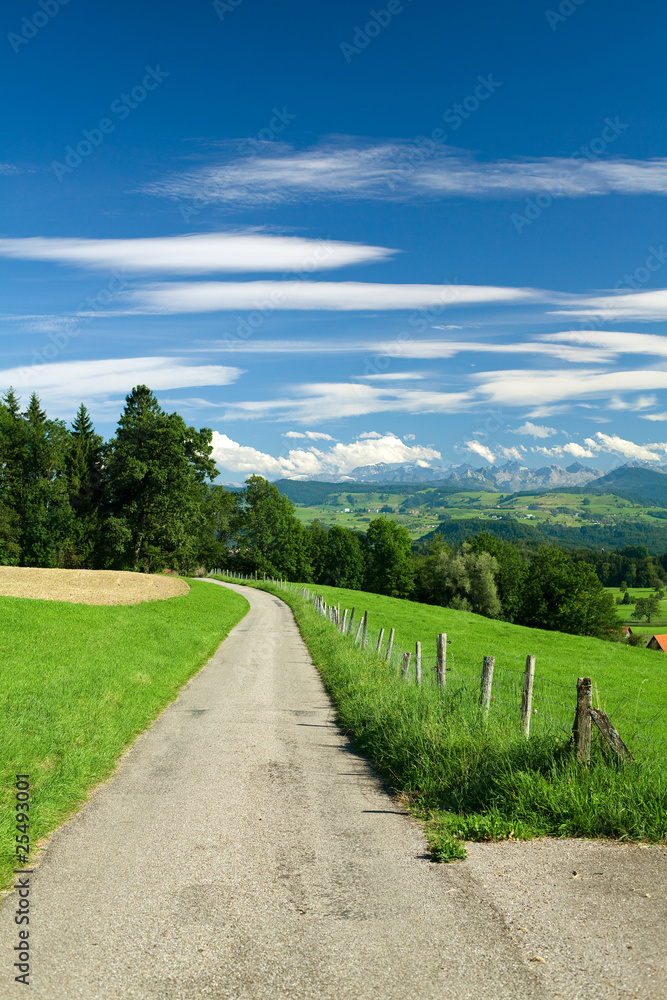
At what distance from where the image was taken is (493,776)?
8.41 metres

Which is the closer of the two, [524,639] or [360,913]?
[360,913]

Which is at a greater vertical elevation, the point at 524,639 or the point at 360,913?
the point at 360,913

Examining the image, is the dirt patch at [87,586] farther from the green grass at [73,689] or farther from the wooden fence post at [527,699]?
the wooden fence post at [527,699]

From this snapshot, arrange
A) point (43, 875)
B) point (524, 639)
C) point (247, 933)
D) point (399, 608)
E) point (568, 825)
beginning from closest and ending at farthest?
point (247, 933)
point (43, 875)
point (568, 825)
point (524, 639)
point (399, 608)

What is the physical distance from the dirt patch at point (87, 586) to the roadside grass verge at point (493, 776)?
91.1 feet

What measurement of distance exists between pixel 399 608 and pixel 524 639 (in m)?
16.6

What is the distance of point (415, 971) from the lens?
4.86 meters

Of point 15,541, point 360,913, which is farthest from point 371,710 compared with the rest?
point 15,541

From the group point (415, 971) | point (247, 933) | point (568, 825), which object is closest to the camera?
point (415, 971)

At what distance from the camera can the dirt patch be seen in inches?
1517

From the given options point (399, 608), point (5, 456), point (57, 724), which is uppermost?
point (5, 456)

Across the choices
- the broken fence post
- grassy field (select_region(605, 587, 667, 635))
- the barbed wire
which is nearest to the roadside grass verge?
the broken fence post

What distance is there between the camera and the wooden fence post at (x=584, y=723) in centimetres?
815

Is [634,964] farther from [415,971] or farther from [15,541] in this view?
[15,541]
